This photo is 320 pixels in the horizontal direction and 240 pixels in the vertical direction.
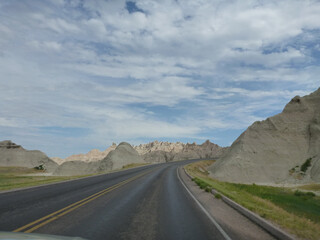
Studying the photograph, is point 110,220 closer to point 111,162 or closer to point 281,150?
point 281,150

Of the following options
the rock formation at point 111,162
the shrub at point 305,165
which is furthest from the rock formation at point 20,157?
the shrub at point 305,165

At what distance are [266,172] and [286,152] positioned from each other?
513cm

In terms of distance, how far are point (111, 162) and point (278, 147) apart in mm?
47171

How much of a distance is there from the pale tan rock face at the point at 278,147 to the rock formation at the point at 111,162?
3775cm

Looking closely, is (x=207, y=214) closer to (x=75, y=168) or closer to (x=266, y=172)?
(x=266, y=172)

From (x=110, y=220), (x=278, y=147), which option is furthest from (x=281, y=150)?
(x=110, y=220)

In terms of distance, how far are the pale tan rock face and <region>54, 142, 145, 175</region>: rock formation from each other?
124 ft

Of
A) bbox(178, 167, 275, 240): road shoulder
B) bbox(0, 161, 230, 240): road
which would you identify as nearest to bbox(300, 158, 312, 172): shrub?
bbox(178, 167, 275, 240): road shoulder

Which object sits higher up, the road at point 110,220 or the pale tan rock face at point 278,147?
the pale tan rock face at point 278,147

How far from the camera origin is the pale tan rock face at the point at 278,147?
4250cm

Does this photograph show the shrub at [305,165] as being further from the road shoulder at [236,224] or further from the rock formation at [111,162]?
the rock formation at [111,162]

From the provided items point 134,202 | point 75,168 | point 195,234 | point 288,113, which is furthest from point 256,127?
point 75,168

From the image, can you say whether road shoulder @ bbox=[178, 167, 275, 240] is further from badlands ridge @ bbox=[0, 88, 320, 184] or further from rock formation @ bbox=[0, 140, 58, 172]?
rock formation @ bbox=[0, 140, 58, 172]

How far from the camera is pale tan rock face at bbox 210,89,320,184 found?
1673 inches
